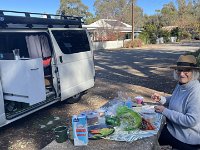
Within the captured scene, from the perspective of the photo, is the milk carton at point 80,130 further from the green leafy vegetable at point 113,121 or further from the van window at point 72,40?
the van window at point 72,40

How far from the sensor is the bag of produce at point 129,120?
10.7 ft

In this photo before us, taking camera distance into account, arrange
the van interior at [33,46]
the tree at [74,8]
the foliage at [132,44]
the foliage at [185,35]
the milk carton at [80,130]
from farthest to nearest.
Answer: the tree at [74,8], the foliage at [185,35], the foliage at [132,44], the van interior at [33,46], the milk carton at [80,130]

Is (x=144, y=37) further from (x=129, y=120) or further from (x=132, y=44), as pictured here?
(x=129, y=120)

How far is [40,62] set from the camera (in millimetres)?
5293

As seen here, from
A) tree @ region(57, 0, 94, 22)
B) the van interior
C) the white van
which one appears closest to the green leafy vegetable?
the white van

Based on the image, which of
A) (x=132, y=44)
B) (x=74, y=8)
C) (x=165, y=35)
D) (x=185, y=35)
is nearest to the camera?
(x=132, y=44)

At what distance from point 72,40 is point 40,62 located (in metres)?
2.01

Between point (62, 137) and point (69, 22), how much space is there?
4630mm

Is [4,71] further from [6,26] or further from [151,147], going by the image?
[151,147]

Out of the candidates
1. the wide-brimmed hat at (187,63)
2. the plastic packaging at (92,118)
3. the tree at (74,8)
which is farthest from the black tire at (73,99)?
the tree at (74,8)

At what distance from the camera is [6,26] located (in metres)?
5.04

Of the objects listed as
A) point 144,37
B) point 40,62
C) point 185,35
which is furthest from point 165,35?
point 40,62

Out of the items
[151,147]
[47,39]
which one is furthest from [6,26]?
[151,147]

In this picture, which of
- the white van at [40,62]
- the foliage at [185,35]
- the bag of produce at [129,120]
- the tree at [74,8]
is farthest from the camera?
the tree at [74,8]
